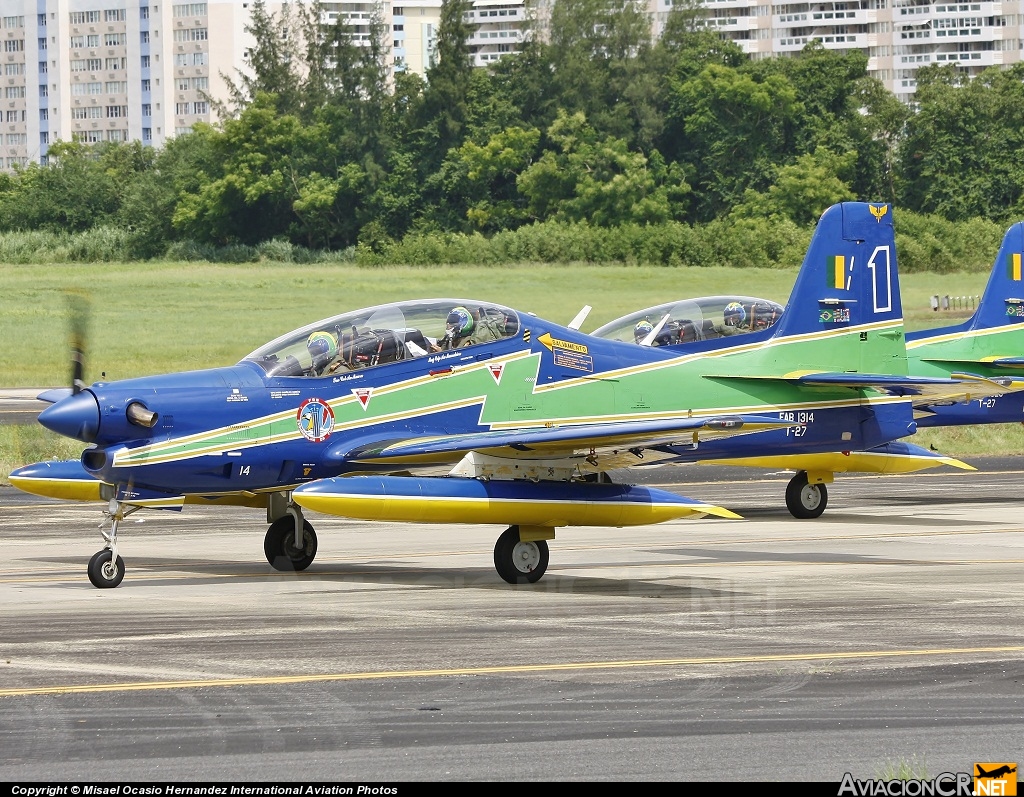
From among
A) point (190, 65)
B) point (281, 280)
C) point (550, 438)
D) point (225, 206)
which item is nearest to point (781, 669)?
point (550, 438)

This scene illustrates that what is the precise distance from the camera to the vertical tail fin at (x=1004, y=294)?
2386 centimetres

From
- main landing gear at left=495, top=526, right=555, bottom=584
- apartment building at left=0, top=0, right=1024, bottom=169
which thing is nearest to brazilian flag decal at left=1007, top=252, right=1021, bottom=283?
main landing gear at left=495, top=526, right=555, bottom=584

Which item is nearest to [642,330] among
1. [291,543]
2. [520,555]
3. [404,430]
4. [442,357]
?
[442,357]

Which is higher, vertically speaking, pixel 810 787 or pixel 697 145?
pixel 697 145

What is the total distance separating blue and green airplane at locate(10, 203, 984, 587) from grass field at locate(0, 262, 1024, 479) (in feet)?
110

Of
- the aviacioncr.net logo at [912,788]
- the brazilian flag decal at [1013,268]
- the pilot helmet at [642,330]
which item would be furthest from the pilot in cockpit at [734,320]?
the aviacioncr.net logo at [912,788]

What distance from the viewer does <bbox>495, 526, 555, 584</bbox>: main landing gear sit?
14.3 meters

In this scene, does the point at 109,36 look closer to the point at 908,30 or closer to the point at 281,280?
the point at 908,30

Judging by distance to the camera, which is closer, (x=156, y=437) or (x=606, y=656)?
(x=606, y=656)

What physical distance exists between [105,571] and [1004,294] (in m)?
15.3

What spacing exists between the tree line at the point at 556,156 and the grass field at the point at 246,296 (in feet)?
30.5

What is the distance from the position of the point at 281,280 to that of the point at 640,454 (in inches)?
2909

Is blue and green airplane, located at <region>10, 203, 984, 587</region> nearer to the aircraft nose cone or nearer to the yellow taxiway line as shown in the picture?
the aircraft nose cone

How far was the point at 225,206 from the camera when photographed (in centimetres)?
11169
